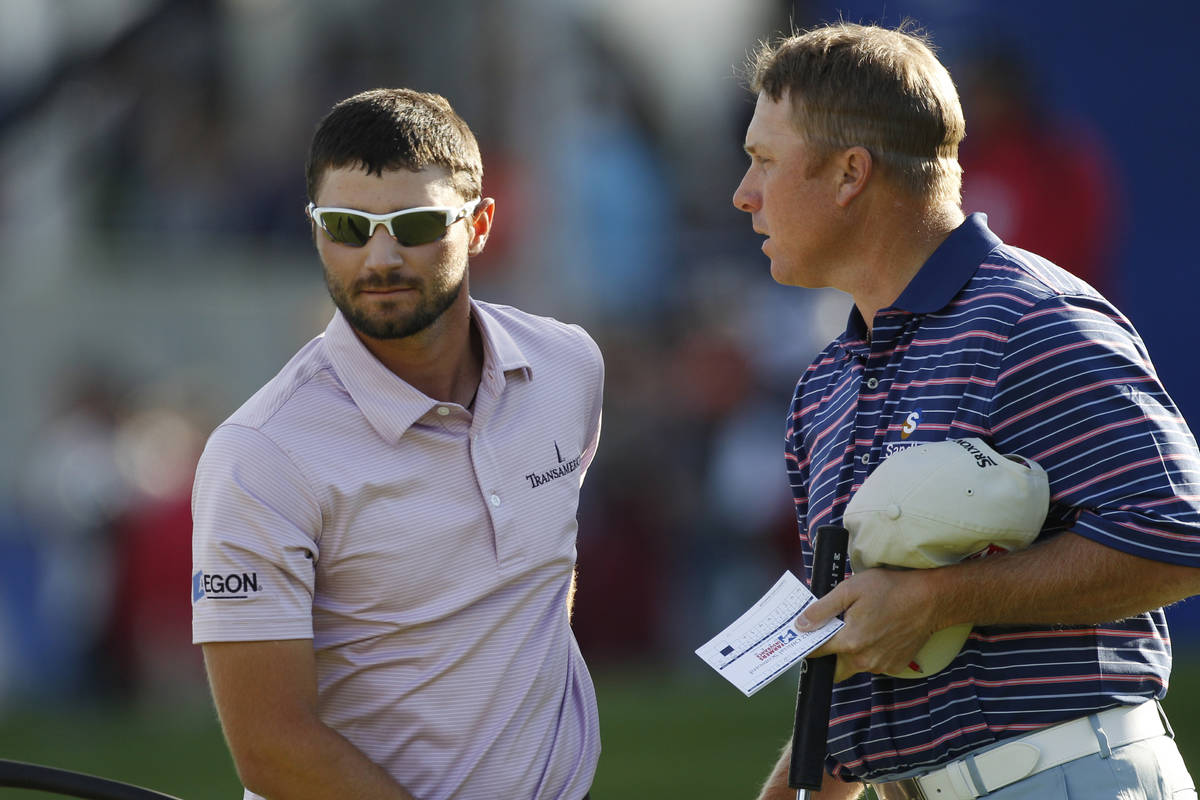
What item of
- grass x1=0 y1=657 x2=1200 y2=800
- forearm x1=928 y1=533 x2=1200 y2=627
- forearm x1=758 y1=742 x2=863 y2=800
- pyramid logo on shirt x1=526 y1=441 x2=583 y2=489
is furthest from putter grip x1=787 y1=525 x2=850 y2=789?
grass x1=0 y1=657 x2=1200 y2=800

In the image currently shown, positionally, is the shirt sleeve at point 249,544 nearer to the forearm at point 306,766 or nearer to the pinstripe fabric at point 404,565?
the pinstripe fabric at point 404,565

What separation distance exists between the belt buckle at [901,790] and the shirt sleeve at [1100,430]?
64cm

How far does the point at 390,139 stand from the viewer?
142 inches

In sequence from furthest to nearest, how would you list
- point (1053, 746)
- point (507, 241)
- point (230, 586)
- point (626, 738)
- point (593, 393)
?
point (507, 241)
point (626, 738)
point (593, 393)
point (230, 586)
point (1053, 746)

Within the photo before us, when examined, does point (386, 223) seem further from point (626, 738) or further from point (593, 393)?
point (626, 738)

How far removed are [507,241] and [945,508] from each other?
10.7 m

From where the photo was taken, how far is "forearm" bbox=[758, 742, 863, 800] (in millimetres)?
3770

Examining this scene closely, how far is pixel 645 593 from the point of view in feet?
39.4

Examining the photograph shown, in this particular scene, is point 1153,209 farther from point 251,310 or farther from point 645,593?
point 251,310

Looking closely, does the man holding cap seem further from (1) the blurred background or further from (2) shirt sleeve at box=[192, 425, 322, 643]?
(1) the blurred background

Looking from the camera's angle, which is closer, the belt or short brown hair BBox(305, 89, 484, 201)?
the belt

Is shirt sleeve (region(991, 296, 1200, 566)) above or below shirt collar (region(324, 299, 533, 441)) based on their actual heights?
below

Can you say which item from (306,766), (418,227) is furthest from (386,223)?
(306,766)

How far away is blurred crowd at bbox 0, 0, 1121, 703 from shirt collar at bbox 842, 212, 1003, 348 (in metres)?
6.18
